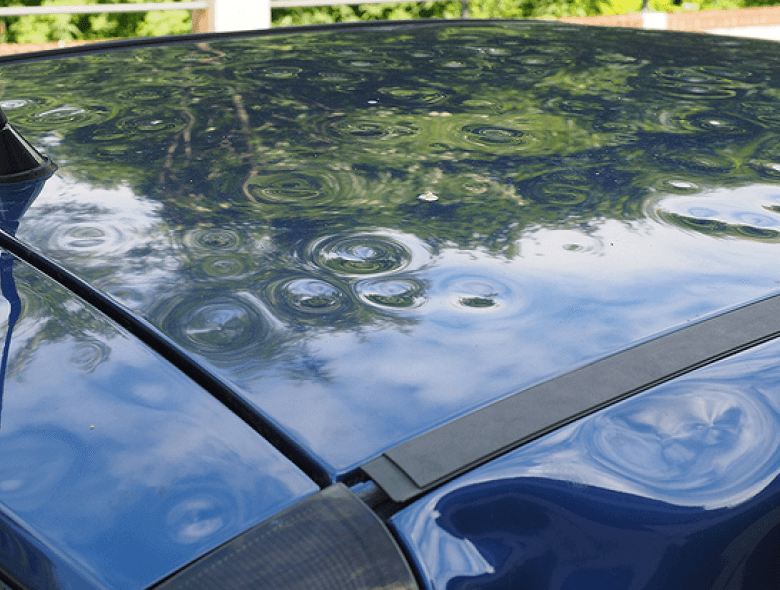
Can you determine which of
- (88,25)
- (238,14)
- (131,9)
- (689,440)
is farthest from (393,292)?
(88,25)

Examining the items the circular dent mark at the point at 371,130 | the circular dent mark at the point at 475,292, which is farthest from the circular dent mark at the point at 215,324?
the circular dent mark at the point at 371,130

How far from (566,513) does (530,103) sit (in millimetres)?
1160

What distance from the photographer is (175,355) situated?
906 millimetres

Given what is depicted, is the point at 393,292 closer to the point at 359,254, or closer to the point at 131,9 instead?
the point at 359,254

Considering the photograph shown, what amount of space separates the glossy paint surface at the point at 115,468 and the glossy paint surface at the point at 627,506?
0.49ft

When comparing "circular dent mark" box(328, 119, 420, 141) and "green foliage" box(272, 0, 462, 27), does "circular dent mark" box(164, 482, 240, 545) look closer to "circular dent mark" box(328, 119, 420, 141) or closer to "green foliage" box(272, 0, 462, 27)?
"circular dent mark" box(328, 119, 420, 141)

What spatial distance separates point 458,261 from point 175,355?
1.27 feet

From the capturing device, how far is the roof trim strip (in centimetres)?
77

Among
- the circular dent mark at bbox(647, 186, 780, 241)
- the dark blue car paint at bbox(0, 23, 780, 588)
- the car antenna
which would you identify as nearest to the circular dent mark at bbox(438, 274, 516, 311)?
the dark blue car paint at bbox(0, 23, 780, 588)

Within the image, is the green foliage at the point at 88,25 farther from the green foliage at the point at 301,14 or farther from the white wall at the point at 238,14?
the white wall at the point at 238,14

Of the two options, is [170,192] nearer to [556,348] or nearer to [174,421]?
[174,421]

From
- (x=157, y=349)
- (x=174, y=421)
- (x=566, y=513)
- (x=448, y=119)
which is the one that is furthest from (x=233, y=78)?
(x=566, y=513)

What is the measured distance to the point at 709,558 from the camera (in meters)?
0.81

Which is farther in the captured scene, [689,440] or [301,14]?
[301,14]
